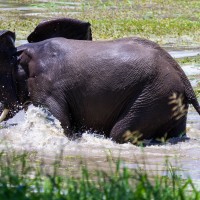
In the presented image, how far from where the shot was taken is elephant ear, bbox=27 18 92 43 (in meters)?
10.2

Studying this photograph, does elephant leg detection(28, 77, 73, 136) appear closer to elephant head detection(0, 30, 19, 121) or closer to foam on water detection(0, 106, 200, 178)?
foam on water detection(0, 106, 200, 178)

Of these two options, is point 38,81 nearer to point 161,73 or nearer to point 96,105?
point 96,105

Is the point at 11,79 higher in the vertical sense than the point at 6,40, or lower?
lower

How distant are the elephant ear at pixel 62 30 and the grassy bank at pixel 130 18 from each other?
281 inches

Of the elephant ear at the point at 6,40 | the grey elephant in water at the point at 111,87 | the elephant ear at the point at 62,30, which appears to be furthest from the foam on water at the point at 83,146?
the elephant ear at the point at 62,30

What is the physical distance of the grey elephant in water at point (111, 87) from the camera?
930 centimetres

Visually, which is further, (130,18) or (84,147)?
(130,18)

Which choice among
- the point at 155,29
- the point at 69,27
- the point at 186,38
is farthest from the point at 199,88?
the point at 155,29

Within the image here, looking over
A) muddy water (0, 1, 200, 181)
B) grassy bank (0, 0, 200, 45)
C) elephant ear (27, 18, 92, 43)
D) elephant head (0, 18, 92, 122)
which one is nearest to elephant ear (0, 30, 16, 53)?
elephant head (0, 18, 92, 122)

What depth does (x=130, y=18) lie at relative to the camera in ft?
75.4

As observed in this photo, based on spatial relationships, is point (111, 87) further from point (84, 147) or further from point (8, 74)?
point (8, 74)

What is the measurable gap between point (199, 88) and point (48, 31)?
284 cm

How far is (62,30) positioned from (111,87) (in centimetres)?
132

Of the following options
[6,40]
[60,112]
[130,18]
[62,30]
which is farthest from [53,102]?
[130,18]
